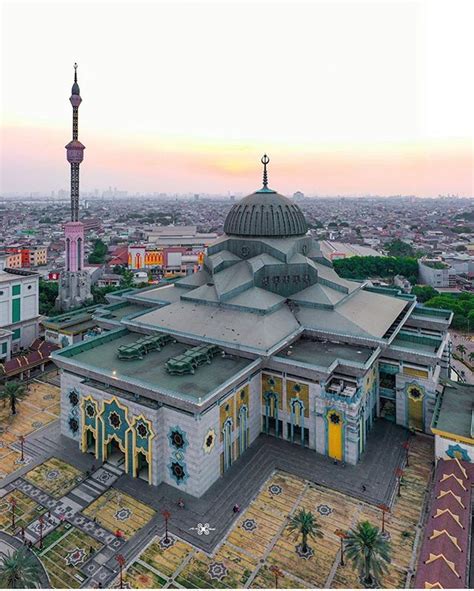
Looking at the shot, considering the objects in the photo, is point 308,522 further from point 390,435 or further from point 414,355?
point 414,355

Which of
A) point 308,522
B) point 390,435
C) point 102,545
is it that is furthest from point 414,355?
point 102,545

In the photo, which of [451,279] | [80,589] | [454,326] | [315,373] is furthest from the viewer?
[451,279]

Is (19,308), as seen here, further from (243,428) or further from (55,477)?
(243,428)

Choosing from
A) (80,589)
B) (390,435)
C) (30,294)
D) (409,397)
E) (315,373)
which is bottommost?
(80,589)

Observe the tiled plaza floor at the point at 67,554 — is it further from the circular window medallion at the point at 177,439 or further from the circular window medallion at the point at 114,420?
the circular window medallion at the point at 177,439

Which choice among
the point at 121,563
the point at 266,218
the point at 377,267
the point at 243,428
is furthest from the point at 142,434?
the point at 377,267

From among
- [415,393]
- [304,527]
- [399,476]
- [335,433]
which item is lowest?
[399,476]
